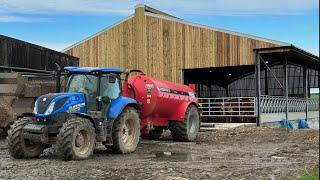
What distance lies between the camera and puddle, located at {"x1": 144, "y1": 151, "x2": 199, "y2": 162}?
11.9 metres

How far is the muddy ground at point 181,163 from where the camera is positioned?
9094 mm

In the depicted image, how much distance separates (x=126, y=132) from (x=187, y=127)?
4438 millimetres

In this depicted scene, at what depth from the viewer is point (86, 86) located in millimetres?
12453

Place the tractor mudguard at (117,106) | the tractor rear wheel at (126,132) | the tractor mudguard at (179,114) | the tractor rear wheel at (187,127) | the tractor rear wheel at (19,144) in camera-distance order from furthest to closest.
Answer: the tractor rear wheel at (187,127)
the tractor mudguard at (179,114)
the tractor rear wheel at (126,132)
the tractor mudguard at (117,106)
the tractor rear wheel at (19,144)

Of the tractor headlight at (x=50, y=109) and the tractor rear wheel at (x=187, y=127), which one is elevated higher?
the tractor headlight at (x=50, y=109)

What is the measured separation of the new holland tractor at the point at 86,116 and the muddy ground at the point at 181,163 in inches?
13.9

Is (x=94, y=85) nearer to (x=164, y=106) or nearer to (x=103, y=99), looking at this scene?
(x=103, y=99)

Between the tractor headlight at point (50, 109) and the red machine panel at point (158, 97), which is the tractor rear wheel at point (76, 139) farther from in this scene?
the red machine panel at point (158, 97)

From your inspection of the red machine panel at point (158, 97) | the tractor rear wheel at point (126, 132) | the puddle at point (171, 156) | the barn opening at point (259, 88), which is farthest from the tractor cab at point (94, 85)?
the barn opening at point (259, 88)

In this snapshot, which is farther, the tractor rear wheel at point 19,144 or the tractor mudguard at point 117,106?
the tractor mudguard at point 117,106

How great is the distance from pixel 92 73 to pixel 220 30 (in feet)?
46.5

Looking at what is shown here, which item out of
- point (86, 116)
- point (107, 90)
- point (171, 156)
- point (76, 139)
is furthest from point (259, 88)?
point (76, 139)

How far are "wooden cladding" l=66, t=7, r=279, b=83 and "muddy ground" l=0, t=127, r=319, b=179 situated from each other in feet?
31.3

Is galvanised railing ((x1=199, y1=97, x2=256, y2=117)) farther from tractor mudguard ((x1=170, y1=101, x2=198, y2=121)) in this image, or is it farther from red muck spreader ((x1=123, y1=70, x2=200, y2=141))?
tractor mudguard ((x1=170, y1=101, x2=198, y2=121))
